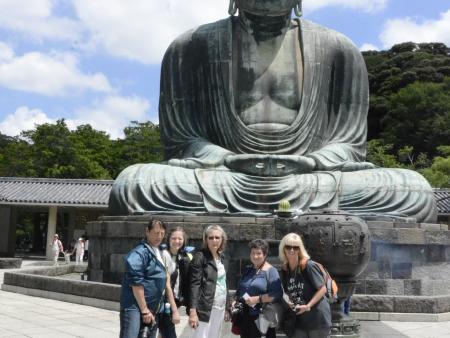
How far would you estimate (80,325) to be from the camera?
6.55 m

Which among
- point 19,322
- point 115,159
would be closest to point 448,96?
point 115,159

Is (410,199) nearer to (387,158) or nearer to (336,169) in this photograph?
(336,169)

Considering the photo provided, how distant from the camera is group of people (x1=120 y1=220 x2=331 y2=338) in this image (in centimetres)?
383

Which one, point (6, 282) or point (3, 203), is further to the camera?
point (3, 203)

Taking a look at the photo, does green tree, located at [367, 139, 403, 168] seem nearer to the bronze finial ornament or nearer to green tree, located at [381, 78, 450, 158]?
green tree, located at [381, 78, 450, 158]

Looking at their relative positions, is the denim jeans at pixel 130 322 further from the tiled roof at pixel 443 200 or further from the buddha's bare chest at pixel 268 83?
the tiled roof at pixel 443 200

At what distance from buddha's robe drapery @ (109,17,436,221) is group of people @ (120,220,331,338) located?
466 centimetres

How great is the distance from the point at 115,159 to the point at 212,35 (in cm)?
2607

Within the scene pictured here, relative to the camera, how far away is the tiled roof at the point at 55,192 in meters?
23.4

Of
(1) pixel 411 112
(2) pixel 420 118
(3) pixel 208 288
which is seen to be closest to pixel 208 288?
(3) pixel 208 288

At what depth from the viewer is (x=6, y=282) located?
34.9 feet

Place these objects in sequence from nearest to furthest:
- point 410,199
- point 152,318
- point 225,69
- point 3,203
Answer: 1. point 152,318
2. point 410,199
3. point 225,69
4. point 3,203

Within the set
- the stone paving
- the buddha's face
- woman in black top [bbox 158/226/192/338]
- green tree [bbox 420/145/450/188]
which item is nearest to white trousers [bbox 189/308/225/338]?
woman in black top [bbox 158/226/192/338]

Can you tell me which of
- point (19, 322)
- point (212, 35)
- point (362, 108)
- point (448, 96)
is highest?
point (448, 96)
